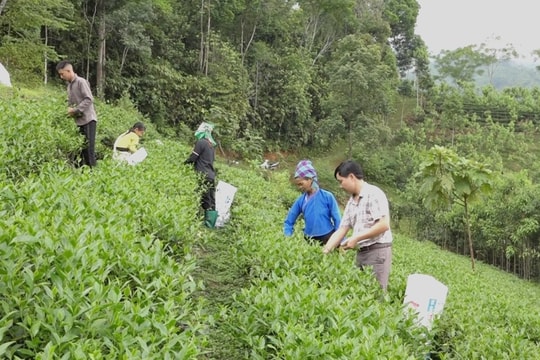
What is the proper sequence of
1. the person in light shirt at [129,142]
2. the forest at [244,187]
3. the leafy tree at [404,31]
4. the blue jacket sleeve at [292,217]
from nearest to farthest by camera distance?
the forest at [244,187] < the blue jacket sleeve at [292,217] < the person in light shirt at [129,142] < the leafy tree at [404,31]

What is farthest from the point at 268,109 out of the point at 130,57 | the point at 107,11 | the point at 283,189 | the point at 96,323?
the point at 96,323

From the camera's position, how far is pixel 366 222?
4.03 metres

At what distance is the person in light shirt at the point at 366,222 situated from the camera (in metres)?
3.93

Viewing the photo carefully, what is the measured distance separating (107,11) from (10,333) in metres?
20.9

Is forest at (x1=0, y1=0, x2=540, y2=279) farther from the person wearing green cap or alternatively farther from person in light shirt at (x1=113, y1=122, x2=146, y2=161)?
the person wearing green cap

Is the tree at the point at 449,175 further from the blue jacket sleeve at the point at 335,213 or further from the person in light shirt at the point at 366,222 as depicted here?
the person in light shirt at the point at 366,222

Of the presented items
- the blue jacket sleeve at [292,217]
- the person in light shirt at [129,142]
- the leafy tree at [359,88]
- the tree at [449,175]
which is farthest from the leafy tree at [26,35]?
the leafy tree at [359,88]

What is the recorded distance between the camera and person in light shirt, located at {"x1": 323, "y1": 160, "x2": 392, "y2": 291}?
155 inches

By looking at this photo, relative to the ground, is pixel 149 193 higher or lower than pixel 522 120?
higher

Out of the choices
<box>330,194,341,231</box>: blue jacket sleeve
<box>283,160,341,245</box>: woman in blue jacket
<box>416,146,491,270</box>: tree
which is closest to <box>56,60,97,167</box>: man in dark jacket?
<box>283,160,341,245</box>: woman in blue jacket

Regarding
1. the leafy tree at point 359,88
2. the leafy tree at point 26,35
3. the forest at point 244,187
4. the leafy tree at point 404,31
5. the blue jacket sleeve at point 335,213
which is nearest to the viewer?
the forest at point 244,187

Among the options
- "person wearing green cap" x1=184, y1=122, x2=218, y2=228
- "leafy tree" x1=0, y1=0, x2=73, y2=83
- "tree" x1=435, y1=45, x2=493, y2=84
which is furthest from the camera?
"tree" x1=435, y1=45, x2=493, y2=84

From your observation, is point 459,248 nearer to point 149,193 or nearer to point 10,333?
point 149,193

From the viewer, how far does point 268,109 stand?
100ft
